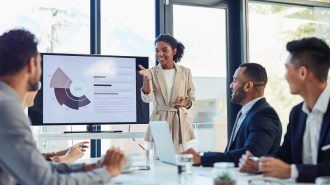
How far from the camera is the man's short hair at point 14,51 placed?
4.23ft

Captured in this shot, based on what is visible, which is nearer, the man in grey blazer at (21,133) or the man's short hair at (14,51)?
the man in grey blazer at (21,133)

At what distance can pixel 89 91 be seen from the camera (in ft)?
11.0

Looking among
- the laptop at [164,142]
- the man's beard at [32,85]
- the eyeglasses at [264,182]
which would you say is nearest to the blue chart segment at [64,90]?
the laptop at [164,142]

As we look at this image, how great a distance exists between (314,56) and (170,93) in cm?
172

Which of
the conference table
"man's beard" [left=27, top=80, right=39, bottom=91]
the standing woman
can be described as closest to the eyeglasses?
the conference table

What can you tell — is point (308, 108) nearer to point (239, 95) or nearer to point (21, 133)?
point (239, 95)

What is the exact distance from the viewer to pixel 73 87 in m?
3.33

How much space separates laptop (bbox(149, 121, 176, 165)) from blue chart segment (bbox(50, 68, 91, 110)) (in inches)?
54.7

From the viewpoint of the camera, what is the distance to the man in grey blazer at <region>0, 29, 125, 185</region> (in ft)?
3.70

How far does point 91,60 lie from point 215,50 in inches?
66.9

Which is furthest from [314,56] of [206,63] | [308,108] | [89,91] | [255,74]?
[206,63]

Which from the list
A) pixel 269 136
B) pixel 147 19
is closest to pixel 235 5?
pixel 147 19

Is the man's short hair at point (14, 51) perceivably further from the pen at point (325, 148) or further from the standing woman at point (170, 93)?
the standing woman at point (170, 93)

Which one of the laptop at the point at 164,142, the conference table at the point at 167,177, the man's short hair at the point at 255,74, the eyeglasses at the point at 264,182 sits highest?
the man's short hair at the point at 255,74
